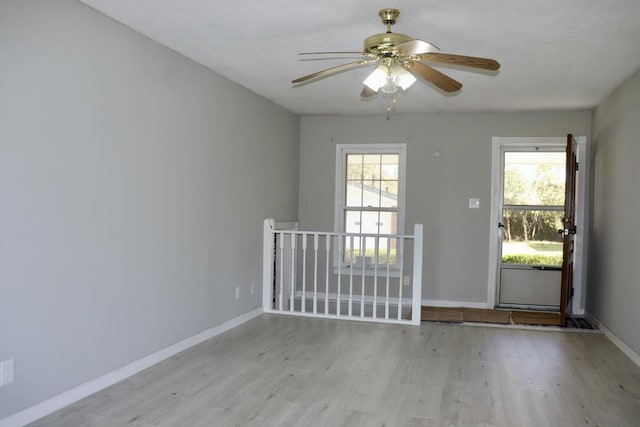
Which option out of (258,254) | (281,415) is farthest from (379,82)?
(258,254)

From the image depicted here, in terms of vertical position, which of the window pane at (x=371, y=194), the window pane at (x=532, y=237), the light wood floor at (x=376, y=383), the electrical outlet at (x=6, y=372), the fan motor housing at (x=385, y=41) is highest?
the fan motor housing at (x=385, y=41)

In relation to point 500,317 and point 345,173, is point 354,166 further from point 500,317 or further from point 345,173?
point 500,317

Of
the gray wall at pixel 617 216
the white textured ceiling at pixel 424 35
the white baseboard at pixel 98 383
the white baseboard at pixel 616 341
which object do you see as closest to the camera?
the white baseboard at pixel 98 383

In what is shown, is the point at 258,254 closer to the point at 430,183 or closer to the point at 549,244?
the point at 430,183

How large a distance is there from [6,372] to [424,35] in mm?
3136

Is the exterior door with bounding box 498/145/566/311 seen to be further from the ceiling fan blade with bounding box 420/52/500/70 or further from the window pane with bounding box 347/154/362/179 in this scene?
→ the ceiling fan blade with bounding box 420/52/500/70

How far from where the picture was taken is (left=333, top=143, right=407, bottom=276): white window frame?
657 cm

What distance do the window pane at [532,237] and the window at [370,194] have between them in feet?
4.19

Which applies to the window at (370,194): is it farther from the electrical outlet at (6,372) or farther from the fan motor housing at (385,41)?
the electrical outlet at (6,372)

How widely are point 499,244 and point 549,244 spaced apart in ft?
1.84

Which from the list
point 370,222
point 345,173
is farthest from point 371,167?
point 370,222

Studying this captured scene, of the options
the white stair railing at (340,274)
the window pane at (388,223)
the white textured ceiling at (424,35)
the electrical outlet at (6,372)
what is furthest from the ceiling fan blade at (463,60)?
the window pane at (388,223)

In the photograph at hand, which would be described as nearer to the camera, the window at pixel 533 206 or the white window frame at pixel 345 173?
the window at pixel 533 206

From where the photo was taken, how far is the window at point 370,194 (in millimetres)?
6617
